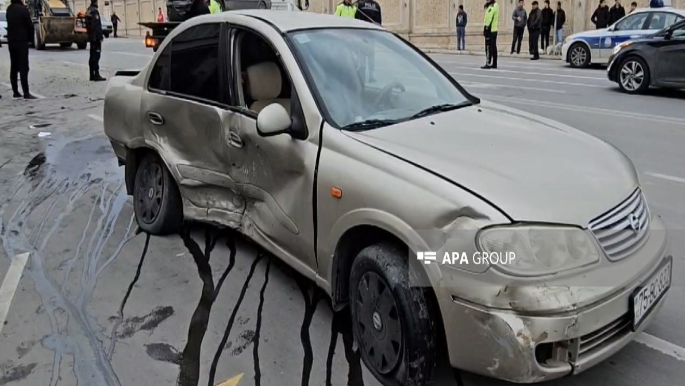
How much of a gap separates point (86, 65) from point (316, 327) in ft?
62.8

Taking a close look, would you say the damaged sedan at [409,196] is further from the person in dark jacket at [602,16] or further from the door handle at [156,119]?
the person in dark jacket at [602,16]

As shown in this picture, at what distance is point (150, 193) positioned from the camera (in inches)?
205

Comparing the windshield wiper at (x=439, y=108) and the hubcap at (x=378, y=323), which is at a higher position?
the windshield wiper at (x=439, y=108)

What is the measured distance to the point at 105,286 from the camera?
14.3 ft

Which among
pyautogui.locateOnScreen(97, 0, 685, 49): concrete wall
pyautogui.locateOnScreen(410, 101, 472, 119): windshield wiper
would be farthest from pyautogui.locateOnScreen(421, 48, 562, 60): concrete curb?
pyautogui.locateOnScreen(410, 101, 472, 119): windshield wiper

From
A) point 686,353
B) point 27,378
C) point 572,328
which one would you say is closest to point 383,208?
point 572,328

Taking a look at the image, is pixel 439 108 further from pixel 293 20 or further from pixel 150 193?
pixel 150 193

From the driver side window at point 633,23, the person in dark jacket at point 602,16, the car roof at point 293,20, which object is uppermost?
the person in dark jacket at point 602,16

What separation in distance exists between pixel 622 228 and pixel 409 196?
932 millimetres

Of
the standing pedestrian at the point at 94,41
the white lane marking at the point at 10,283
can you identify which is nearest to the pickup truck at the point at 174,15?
the standing pedestrian at the point at 94,41

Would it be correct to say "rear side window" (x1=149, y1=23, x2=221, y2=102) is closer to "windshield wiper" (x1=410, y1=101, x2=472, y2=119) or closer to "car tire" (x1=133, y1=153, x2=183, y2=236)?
"car tire" (x1=133, y1=153, x2=183, y2=236)

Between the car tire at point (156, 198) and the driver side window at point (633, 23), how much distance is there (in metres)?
14.6

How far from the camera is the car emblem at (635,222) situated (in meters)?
2.96

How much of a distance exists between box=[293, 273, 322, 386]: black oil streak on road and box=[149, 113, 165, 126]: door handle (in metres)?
1.58
